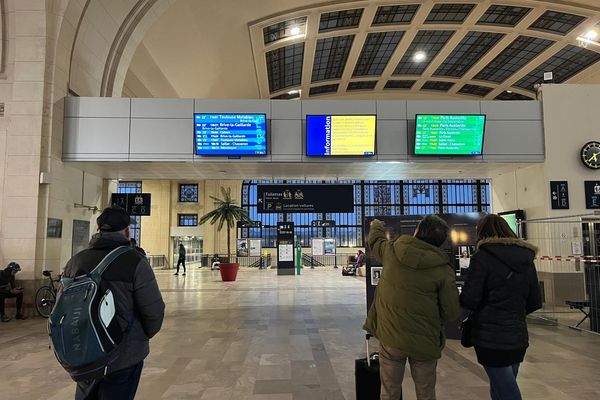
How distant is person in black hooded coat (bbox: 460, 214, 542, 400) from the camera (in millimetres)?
2332

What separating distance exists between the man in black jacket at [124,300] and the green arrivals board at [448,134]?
8.31m

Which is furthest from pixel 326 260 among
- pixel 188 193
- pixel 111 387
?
pixel 111 387

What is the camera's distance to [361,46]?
61.3 feet

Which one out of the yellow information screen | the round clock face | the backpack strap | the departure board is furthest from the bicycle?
the round clock face

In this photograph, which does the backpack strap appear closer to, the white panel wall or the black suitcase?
the black suitcase

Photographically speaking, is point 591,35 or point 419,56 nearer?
point 591,35

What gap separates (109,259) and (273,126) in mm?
7845

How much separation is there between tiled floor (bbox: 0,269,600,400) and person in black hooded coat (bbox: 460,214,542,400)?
5.88 ft

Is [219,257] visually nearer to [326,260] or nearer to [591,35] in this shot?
[326,260]

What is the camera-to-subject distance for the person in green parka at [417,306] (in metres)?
2.26

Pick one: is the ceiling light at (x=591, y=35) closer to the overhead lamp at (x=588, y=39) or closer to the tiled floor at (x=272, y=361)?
the overhead lamp at (x=588, y=39)

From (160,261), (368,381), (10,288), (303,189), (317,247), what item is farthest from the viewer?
(160,261)

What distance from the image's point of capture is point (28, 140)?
878 cm

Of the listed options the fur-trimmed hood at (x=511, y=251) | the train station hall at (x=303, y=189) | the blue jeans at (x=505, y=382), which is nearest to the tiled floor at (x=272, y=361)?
the train station hall at (x=303, y=189)
